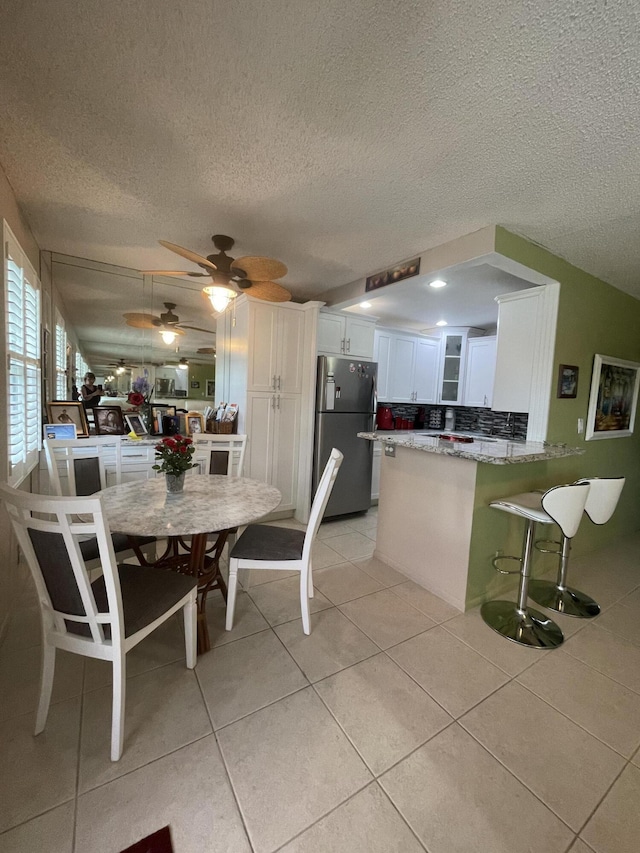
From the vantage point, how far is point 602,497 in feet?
6.88

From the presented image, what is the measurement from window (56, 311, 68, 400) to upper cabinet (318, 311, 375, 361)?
7.54ft

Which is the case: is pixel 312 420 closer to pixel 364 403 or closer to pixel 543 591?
pixel 364 403

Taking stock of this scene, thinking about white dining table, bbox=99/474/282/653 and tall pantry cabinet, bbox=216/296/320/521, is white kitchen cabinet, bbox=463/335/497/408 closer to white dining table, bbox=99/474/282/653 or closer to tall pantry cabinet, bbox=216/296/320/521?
tall pantry cabinet, bbox=216/296/320/521

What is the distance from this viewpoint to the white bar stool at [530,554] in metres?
1.83

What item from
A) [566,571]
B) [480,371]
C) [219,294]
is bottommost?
[566,571]

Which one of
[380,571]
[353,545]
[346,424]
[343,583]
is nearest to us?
[343,583]

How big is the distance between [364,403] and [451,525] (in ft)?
5.74

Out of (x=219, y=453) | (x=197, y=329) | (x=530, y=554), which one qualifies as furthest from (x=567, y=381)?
(x=197, y=329)

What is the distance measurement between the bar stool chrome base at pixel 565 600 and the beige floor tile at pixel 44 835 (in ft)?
8.39

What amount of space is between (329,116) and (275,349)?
214 cm

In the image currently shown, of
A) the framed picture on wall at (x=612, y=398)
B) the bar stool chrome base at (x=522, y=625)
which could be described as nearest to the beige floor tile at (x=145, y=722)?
the bar stool chrome base at (x=522, y=625)

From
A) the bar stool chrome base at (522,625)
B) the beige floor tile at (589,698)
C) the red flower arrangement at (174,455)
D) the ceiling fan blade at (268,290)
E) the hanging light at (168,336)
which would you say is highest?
the ceiling fan blade at (268,290)

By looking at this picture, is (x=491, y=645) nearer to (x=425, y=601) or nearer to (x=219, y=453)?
(x=425, y=601)

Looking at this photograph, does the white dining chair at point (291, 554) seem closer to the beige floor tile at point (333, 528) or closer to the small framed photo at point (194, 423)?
the beige floor tile at point (333, 528)
